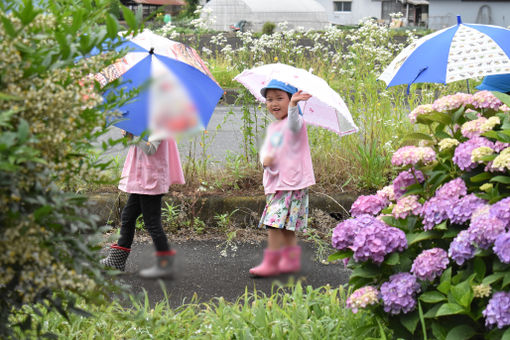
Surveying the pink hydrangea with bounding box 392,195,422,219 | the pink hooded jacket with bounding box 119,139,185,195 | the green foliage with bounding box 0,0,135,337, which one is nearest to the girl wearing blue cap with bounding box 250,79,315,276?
the pink hooded jacket with bounding box 119,139,185,195

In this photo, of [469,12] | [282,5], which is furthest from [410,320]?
[469,12]

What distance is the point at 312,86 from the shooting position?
4281 mm

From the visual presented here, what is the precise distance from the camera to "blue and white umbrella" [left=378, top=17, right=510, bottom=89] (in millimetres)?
4477

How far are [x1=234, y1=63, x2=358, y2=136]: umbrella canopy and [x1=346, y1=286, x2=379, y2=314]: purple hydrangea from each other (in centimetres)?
170

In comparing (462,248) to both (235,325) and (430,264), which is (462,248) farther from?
(235,325)

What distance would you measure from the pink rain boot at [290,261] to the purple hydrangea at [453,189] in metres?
2.03

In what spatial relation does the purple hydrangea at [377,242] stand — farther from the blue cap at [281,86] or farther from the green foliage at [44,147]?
the blue cap at [281,86]

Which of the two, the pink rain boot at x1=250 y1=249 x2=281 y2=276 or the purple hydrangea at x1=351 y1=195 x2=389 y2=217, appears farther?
the pink rain boot at x1=250 y1=249 x2=281 y2=276

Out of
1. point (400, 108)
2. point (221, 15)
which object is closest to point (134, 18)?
point (400, 108)

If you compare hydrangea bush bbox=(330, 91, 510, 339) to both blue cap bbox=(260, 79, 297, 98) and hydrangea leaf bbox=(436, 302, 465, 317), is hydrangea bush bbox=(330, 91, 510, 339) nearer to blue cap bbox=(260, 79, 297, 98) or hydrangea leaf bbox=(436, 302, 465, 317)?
hydrangea leaf bbox=(436, 302, 465, 317)

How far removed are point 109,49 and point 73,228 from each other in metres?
0.58

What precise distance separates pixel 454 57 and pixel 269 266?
6.22 feet

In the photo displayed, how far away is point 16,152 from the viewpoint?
1.62 m

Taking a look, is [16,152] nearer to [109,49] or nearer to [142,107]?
[109,49]
